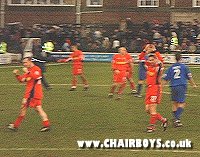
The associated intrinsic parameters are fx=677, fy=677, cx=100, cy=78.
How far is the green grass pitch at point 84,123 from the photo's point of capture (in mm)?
15469

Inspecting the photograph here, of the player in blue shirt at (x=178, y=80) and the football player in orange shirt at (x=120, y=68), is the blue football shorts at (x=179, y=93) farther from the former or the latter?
the football player in orange shirt at (x=120, y=68)

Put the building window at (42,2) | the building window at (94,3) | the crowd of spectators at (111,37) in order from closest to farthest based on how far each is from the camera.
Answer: the crowd of spectators at (111,37) → the building window at (42,2) → the building window at (94,3)

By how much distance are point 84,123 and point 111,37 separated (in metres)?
31.6

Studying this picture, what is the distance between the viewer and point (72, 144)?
16.2m

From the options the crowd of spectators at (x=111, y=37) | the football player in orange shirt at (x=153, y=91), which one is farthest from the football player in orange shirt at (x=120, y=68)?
the crowd of spectators at (x=111, y=37)

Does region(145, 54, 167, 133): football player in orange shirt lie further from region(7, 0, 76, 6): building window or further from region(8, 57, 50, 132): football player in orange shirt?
region(7, 0, 76, 6): building window

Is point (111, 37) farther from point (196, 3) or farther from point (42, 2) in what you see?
point (196, 3)

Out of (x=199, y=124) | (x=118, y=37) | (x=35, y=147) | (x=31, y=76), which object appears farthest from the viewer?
(x=118, y=37)

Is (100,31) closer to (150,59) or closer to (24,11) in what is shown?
(24,11)

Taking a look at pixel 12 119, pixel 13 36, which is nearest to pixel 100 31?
pixel 13 36

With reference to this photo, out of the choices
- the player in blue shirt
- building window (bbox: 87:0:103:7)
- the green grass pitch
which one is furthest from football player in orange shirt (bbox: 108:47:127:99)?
building window (bbox: 87:0:103:7)

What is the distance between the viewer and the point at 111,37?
50.7m

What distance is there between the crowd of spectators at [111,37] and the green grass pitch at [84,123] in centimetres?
1839

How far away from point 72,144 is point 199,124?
15.4ft
